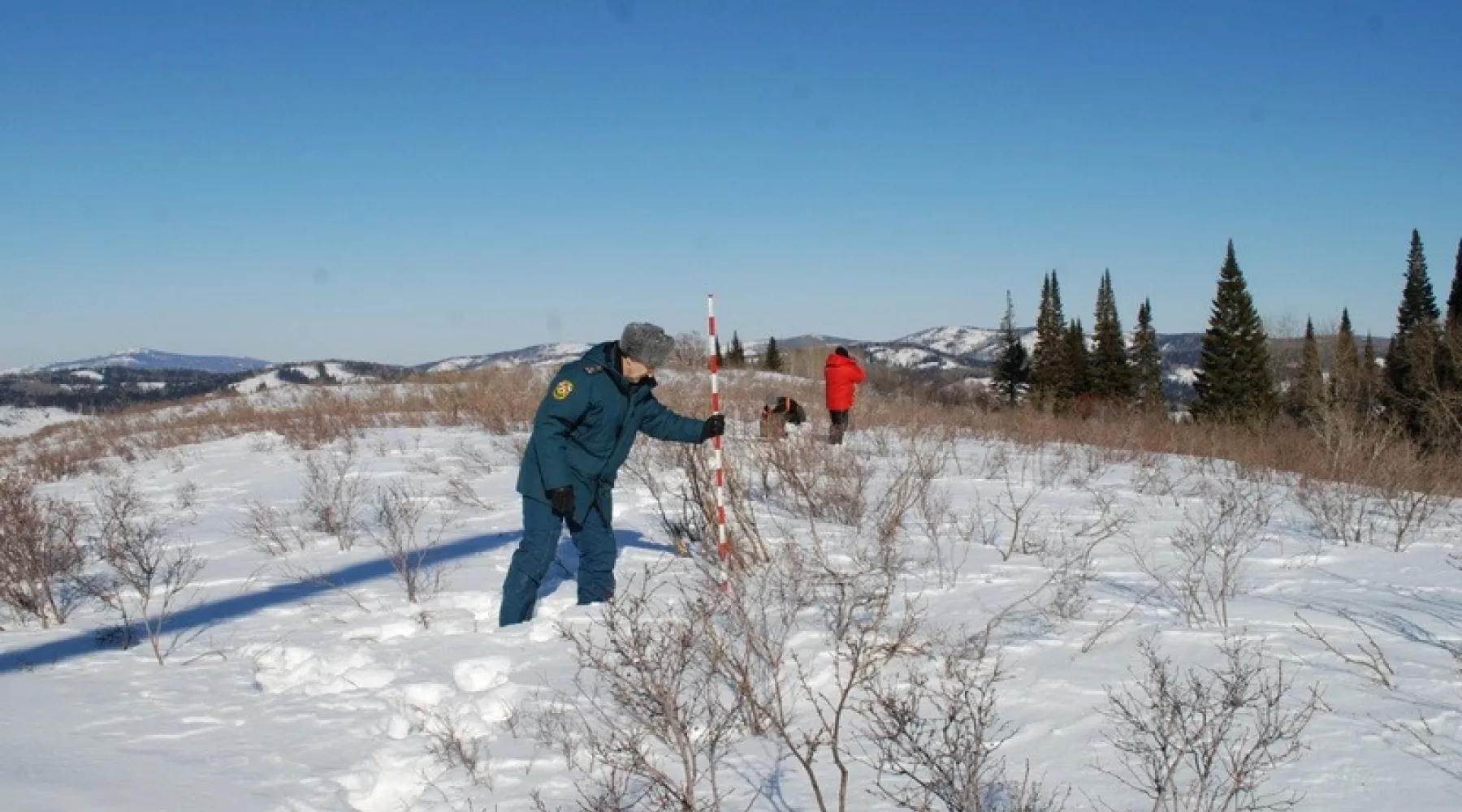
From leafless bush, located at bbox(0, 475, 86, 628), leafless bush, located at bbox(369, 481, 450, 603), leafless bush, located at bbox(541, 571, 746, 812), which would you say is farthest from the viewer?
leafless bush, located at bbox(369, 481, 450, 603)

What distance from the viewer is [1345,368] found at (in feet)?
120

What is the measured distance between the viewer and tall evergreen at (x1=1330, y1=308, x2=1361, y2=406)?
1550 cm

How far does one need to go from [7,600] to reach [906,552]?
518cm

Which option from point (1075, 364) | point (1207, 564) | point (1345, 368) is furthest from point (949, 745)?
point (1075, 364)

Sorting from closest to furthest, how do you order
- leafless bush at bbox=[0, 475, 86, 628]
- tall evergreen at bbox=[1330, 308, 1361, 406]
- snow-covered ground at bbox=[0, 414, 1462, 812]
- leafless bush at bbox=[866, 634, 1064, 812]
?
1. leafless bush at bbox=[866, 634, 1064, 812]
2. snow-covered ground at bbox=[0, 414, 1462, 812]
3. leafless bush at bbox=[0, 475, 86, 628]
4. tall evergreen at bbox=[1330, 308, 1361, 406]

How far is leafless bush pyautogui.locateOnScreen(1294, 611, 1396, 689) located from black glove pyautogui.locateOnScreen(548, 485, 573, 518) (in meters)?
3.22

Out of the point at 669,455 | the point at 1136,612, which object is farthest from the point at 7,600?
the point at 1136,612

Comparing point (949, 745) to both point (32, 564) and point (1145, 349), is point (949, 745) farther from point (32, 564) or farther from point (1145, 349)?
point (1145, 349)

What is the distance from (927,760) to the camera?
207 cm

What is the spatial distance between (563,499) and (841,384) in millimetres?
8152

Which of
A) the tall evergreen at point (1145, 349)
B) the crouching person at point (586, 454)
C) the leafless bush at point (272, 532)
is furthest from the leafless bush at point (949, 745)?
the tall evergreen at point (1145, 349)

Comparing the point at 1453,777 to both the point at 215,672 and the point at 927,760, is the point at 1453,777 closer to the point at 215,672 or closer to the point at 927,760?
the point at 927,760

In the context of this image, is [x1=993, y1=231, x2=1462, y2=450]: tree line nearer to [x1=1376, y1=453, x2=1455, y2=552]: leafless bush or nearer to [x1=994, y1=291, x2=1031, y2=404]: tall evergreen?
[x1=994, y1=291, x2=1031, y2=404]: tall evergreen

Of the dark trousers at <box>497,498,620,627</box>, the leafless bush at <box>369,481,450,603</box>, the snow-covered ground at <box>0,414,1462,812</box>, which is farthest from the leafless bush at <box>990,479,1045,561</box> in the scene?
the leafless bush at <box>369,481,450,603</box>
